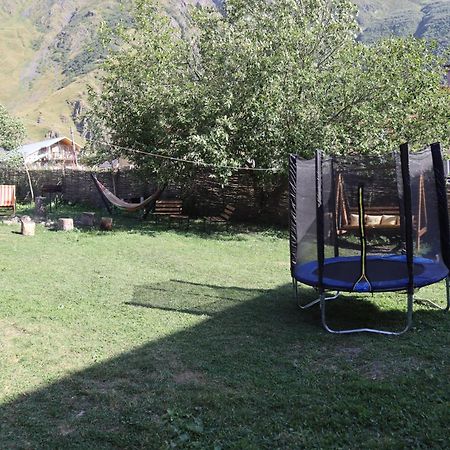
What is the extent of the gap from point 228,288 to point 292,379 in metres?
2.58

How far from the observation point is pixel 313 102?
975 cm

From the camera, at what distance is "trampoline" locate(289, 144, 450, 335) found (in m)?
4.38

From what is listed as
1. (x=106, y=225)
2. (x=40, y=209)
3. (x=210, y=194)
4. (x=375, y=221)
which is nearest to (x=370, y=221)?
(x=375, y=221)

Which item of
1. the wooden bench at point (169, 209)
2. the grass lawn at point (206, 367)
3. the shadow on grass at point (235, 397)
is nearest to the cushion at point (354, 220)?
the grass lawn at point (206, 367)

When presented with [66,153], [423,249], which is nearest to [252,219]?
[423,249]

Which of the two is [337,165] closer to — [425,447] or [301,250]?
[301,250]

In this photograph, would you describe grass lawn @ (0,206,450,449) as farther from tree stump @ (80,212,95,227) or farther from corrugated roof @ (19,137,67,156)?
corrugated roof @ (19,137,67,156)

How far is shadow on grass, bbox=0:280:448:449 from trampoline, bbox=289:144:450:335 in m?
0.63

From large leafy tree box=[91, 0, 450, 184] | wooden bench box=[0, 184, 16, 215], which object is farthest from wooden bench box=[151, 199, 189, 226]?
wooden bench box=[0, 184, 16, 215]

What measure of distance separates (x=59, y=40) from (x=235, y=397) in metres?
156

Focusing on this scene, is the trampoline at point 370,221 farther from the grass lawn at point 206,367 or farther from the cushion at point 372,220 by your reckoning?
the grass lawn at point 206,367

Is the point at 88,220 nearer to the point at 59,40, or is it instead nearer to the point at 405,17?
the point at 405,17

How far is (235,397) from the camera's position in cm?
304

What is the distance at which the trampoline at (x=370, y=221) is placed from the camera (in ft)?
14.4
